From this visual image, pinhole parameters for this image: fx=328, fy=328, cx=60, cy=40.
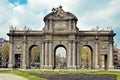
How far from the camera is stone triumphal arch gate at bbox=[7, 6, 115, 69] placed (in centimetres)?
9769

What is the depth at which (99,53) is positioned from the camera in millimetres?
99188

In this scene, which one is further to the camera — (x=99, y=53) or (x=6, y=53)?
(x=6, y=53)

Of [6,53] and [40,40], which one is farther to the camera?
[6,53]

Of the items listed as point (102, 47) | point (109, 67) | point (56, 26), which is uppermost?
point (56, 26)

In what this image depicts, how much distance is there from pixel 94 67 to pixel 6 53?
62.8 metres

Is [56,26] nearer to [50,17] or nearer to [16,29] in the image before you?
[50,17]

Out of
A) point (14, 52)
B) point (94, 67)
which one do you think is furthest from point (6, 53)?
point (94, 67)

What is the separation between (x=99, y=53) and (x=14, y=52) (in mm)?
25925

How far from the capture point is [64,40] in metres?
99.1

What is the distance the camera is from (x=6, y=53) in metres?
151

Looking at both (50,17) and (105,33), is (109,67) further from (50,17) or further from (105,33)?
(50,17)

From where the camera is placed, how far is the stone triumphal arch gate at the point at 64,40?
97688 mm

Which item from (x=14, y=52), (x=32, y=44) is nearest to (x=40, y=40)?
(x=32, y=44)

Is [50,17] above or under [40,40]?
above
